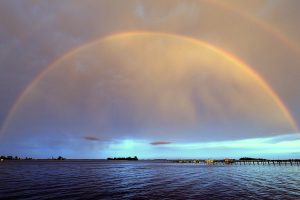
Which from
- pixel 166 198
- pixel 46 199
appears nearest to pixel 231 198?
pixel 166 198

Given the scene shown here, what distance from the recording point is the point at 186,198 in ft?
99.6

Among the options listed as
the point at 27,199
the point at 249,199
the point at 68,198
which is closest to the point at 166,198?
the point at 249,199

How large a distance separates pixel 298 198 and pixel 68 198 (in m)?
27.2

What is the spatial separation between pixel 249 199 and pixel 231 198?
200 centimetres

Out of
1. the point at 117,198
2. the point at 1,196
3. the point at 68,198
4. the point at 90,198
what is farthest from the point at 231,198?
the point at 1,196

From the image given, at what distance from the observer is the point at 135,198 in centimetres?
3059

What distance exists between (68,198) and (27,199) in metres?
4.52

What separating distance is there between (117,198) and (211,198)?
11273mm

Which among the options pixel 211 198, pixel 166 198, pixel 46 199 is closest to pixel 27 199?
pixel 46 199

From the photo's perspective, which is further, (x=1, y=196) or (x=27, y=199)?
(x=1, y=196)

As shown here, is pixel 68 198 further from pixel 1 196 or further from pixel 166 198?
pixel 166 198

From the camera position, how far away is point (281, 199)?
29641 mm

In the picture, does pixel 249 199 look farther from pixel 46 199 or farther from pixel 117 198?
pixel 46 199

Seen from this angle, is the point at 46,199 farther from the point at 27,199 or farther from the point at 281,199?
the point at 281,199
